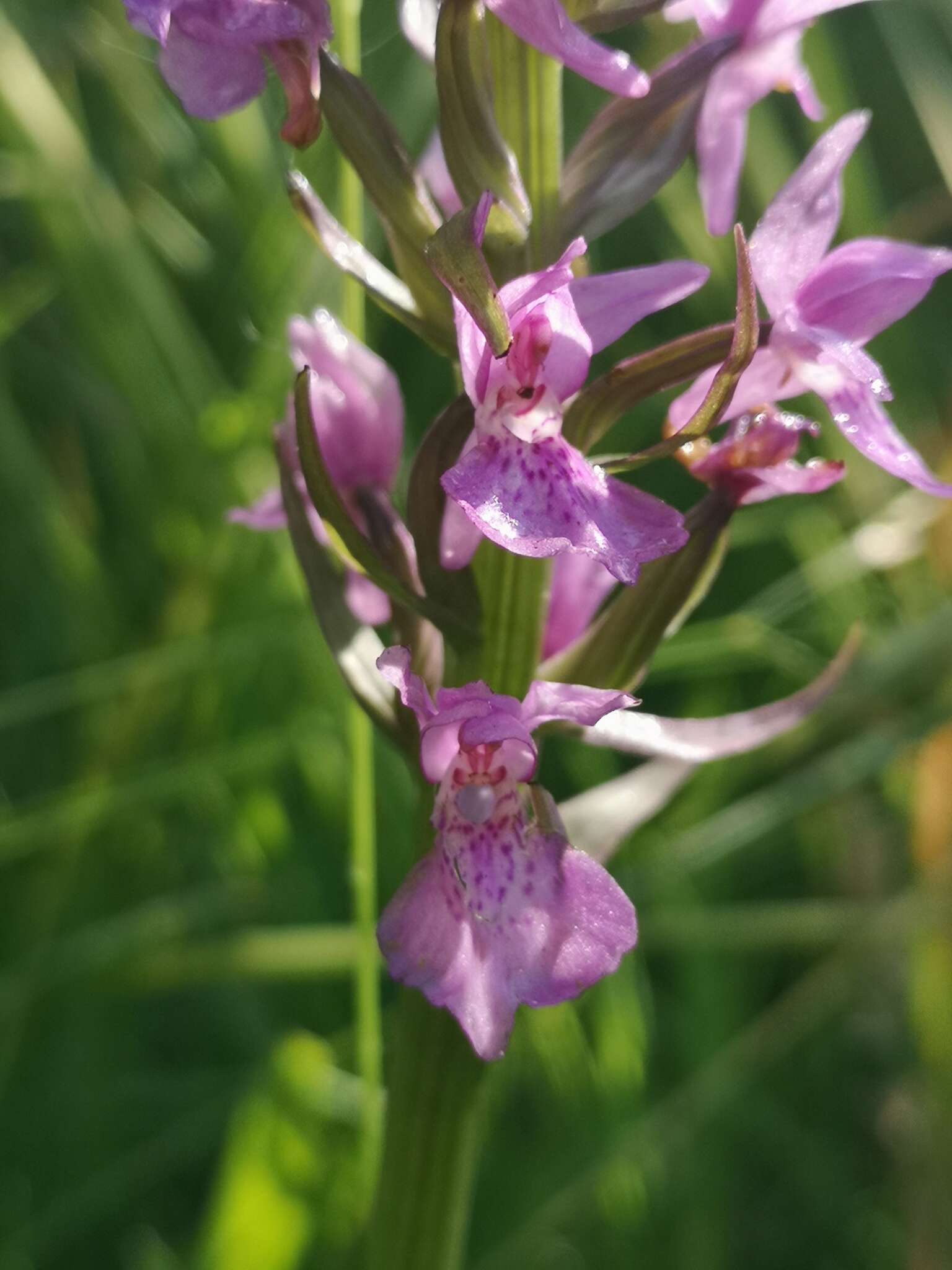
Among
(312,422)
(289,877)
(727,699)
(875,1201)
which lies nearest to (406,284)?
(312,422)

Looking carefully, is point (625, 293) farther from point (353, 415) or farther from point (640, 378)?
point (353, 415)

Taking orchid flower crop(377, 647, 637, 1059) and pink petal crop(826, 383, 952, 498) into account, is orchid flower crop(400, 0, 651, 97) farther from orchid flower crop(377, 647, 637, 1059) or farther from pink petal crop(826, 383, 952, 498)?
orchid flower crop(377, 647, 637, 1059)

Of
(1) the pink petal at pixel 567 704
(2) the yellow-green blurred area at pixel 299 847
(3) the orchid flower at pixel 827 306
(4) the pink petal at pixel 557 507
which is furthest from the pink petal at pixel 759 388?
(2) the yellow-green blurred area at pixel 299 847

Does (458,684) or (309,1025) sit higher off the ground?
(458,684)

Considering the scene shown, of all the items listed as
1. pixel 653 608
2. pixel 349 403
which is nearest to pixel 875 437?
pixel 653 608

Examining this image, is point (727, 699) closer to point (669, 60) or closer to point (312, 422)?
point (669, 60)

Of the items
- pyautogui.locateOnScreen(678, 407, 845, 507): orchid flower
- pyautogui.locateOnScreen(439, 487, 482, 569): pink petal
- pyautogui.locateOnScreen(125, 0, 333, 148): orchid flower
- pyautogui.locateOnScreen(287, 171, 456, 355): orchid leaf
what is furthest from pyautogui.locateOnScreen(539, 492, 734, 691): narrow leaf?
pyautogui.locateOnScreen(125, 0, 333, 148): orchid flower
